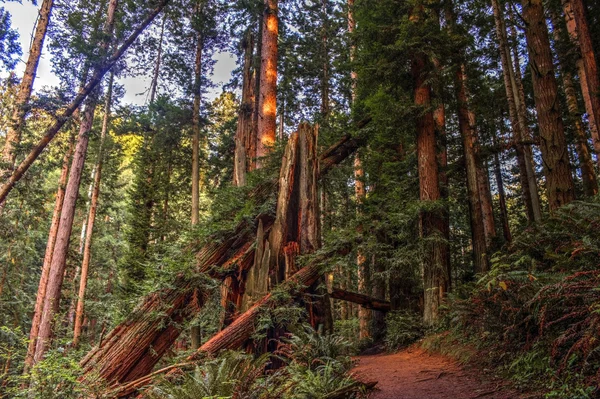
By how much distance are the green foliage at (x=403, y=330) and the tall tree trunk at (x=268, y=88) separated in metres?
6.08

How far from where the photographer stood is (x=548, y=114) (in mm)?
6602

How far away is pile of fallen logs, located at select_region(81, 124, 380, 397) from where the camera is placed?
17.8 feet

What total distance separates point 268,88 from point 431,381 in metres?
9.05

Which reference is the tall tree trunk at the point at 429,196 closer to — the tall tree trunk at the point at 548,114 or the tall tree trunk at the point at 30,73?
the tall tree trunk at the point at 548,114

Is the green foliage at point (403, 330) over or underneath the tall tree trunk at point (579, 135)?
underneath

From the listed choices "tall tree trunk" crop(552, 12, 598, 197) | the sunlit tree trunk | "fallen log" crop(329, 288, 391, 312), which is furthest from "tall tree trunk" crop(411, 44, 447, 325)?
"tall tree trunk" crop(552, 12, 598, 197)

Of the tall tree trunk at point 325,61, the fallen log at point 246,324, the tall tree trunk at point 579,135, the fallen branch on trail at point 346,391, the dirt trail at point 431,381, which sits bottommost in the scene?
the dirt trail at point 431,381

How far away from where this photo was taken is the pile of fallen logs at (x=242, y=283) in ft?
17.8

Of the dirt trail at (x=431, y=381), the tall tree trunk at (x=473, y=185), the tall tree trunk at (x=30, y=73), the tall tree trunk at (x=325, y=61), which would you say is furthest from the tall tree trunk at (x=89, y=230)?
the dirt trail at (x=431, y=381)

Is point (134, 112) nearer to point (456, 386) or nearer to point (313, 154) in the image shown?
point (313, 154)

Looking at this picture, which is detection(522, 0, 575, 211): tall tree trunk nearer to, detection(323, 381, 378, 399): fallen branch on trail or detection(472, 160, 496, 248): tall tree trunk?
detection(323, 381, 378, 399): fallen branch on trail

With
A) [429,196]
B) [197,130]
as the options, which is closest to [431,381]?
[429,196]

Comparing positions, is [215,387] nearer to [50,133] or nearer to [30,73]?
[50,133]

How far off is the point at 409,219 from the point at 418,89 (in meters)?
3.46
